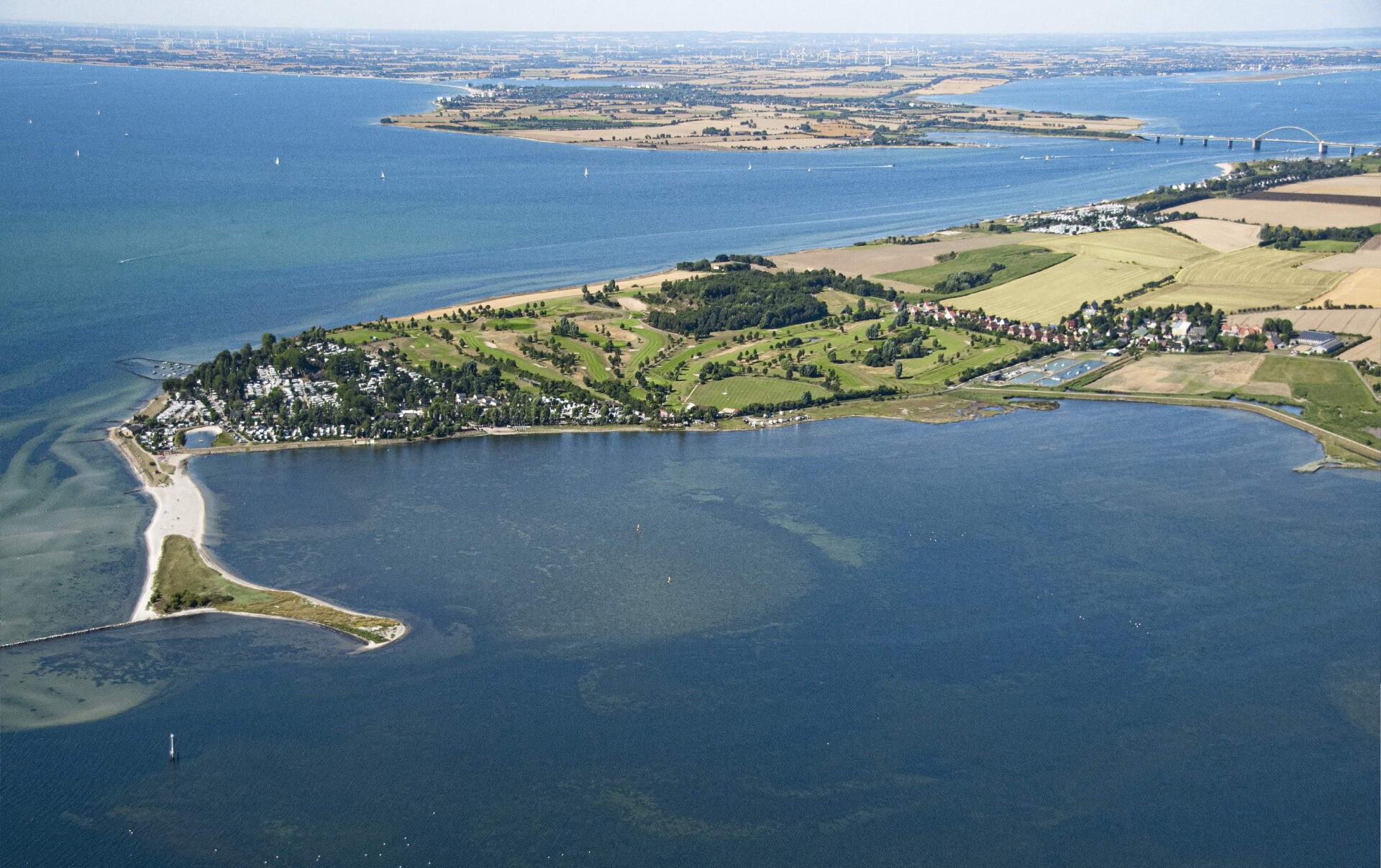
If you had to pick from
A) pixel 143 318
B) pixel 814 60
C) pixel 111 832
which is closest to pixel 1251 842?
pixel 111 832

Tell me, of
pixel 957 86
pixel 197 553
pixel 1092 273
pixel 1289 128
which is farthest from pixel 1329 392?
pixel 957 86

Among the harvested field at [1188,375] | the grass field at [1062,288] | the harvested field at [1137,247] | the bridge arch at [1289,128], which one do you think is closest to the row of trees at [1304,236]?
the harvested field at [1137,247]

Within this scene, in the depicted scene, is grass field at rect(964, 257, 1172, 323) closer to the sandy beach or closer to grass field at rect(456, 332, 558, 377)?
grass field at rect(456, 332, 558, 377)

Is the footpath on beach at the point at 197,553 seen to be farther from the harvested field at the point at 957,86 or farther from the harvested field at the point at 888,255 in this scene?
the harvested field at the point at 957,86

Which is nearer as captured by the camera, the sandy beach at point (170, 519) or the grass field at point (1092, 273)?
the sandy beach at point (170, 519)

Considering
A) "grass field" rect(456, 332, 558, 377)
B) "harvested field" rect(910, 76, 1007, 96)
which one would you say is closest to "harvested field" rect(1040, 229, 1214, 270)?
"grass field" rect(456, 332, 558, 377)

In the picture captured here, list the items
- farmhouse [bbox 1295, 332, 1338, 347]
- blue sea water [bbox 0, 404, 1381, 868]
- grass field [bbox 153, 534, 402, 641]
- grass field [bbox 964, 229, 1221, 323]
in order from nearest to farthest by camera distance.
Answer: blue sea water [bbox 0, 404, 1381, 868] < grass field [bbox 153, 534, 402, 641] < farmhouse [bbox 1295, 332, 1338, 347] < grass field [bbox 964, 229, 1221, 323]
